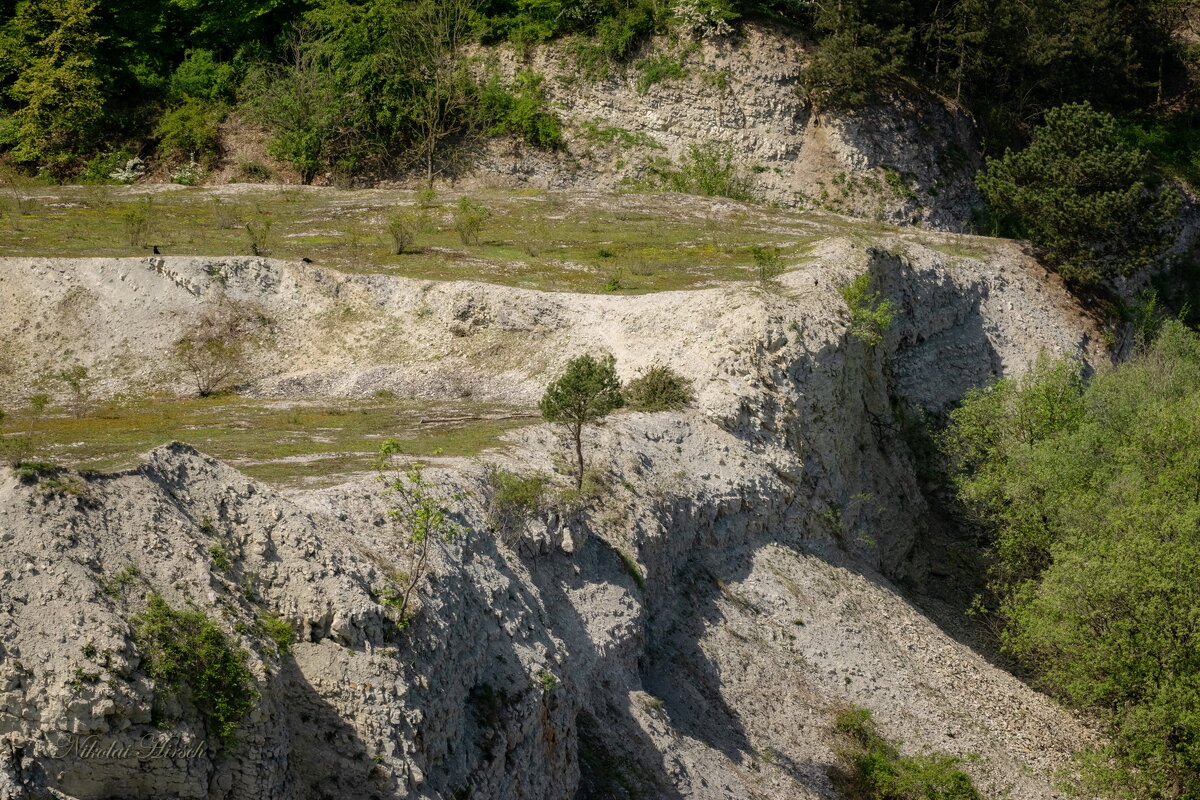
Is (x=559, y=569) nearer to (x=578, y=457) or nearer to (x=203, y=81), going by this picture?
(x=578, y=457)

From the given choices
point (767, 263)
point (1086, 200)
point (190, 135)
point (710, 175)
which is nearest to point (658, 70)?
point (710, 175)

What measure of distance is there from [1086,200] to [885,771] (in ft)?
93.9

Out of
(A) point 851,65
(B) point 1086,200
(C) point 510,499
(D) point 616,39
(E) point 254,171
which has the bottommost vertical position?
(E) point 254,171

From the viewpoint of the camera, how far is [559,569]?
2461 centimetres

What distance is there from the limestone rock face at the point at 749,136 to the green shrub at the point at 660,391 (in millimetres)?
28220

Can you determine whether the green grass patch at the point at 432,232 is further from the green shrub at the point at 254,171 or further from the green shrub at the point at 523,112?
the green shrub at the point at 523,112

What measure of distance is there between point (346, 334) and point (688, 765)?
18.1 meters

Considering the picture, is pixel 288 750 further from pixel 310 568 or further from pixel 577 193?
pixel 577 193

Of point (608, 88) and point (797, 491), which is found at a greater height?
point (608, 88)

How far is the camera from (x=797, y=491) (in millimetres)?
33750

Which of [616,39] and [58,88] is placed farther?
[616,39]

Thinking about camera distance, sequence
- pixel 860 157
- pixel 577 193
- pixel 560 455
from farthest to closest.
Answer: pixel 860 157, pixel 577 193, pixel 560 455

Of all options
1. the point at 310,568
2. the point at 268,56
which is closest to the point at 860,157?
the point at 268,56

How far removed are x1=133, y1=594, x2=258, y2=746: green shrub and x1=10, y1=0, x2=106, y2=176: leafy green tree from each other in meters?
Result: 49.3
